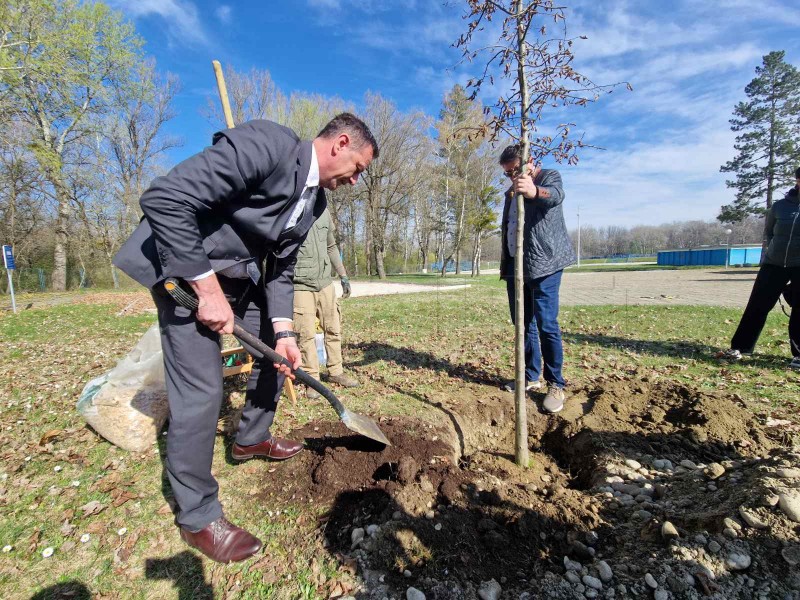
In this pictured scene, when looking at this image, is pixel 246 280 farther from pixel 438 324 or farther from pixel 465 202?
pixel 465 202

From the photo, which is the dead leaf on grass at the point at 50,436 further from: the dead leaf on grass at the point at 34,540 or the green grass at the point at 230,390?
the dead leaf on grass at the point at 34,540

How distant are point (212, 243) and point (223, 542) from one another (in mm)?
1396

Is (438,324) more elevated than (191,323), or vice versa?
(191,323)

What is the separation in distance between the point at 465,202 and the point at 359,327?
73.3ft

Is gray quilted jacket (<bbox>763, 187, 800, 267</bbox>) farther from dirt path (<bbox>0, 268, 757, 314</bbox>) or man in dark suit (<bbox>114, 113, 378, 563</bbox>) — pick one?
dirt path (<bbox>0, 268, 757, 314</bbox>)

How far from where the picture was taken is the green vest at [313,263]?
3742mm

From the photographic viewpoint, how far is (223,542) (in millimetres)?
1854

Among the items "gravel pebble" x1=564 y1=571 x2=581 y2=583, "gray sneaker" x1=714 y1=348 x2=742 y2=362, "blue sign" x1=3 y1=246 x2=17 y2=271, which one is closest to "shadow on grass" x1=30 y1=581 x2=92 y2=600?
"gravel pebble" x1=564 y1=571 x2=581 y2=583

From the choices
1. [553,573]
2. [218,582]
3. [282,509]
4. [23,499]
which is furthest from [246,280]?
[553,573]

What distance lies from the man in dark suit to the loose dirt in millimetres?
538

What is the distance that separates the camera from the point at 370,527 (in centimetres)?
197

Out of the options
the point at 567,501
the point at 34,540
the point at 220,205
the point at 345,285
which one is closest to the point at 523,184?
the point at 220,205

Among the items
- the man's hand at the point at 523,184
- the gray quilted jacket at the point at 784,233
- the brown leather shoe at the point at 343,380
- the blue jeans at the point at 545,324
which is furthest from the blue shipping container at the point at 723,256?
the man's hand at the point at 523,184

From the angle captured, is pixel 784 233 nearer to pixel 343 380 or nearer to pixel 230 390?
pixel 343 380
